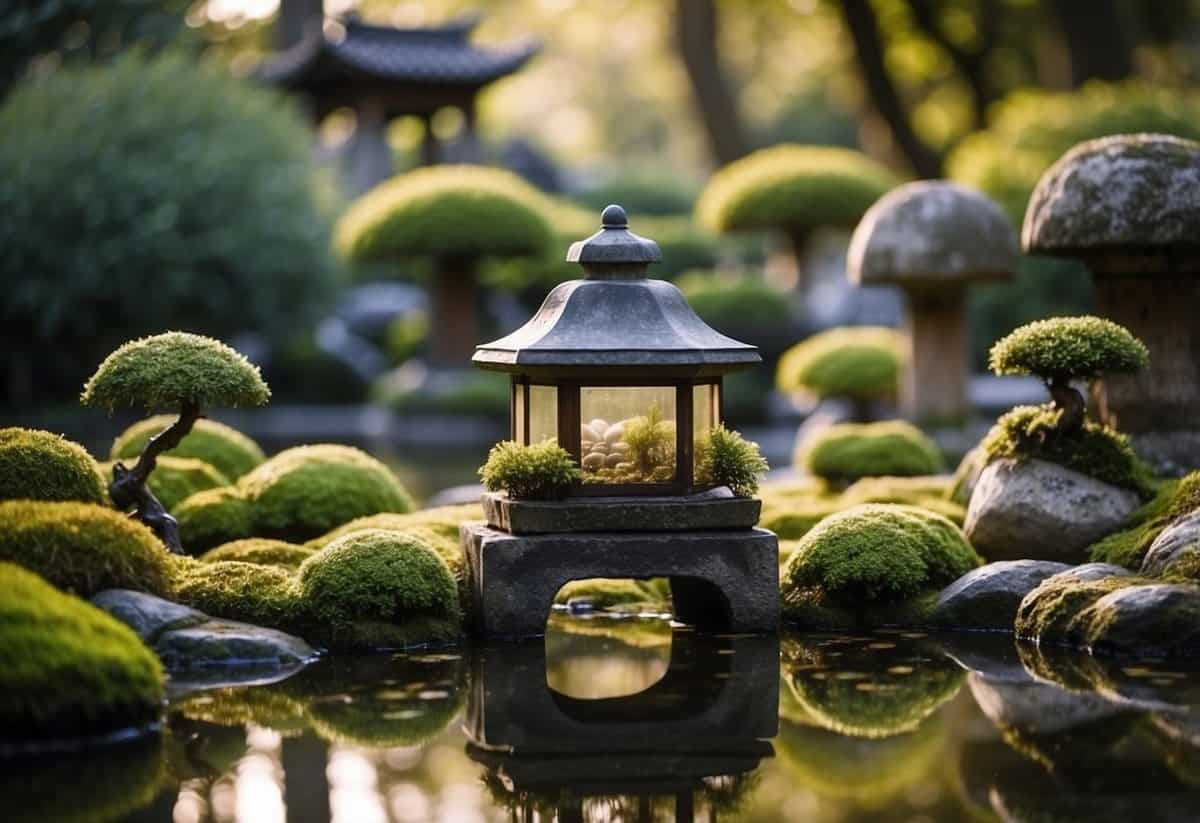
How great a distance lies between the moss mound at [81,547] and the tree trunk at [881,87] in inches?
1010

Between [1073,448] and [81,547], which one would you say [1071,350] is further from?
[81,547]

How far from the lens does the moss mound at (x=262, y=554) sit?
35.3 feet

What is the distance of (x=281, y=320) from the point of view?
2762 centimetres

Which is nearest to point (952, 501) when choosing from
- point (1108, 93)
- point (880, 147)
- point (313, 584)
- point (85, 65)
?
point (313, 584)

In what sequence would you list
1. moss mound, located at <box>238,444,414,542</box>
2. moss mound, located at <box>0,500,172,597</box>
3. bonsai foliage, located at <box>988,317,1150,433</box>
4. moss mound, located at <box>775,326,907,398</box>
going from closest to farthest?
moss mound, located at <box>0,500,172,597</box> < bonsai foliage, located at <box>988,317,1150,433</box> < moss mound, located at <box>238,444,414,542</box> < moss mound, located at <box>775,326,907,398</box>

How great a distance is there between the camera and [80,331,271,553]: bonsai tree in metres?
9.92

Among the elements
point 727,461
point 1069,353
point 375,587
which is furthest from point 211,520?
point 1069,353

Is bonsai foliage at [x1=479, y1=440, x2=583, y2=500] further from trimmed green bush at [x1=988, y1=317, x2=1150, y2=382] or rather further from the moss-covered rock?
trimmed green bush at [x1=988, y1=317, x2=1150, y2=382]

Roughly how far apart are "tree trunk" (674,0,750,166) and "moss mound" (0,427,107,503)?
86.5 feet

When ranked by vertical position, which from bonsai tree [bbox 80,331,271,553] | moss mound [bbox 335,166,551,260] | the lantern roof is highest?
moss mound [bbox 335,166,551,260]

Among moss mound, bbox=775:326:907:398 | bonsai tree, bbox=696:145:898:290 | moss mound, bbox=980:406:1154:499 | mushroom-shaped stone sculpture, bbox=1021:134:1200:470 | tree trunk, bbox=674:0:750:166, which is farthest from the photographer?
tree trunk, bbox=674:0:750:166

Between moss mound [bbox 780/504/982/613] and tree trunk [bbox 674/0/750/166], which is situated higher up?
tree trunk [bbox 674/0/750/166]

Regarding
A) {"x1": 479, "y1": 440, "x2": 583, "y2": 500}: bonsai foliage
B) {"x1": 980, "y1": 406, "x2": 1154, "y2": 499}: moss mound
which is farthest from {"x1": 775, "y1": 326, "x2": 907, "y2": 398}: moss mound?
{"x1": 479, "y1": 440, "x2": 583, "y2": 500}: bonsai foliage

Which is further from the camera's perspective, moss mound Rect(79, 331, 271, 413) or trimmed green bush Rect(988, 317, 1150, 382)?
trimmed green bush Rect(988, 317, 1150, 382)
